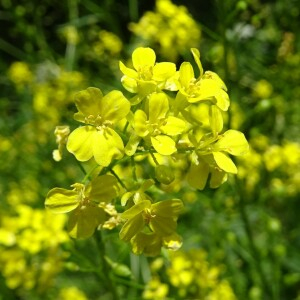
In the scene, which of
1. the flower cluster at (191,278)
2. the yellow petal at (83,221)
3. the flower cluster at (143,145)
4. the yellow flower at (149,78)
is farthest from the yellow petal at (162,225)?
the flower cluster at (191,278)

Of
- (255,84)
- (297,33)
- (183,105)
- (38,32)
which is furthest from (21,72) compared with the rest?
(183,105)

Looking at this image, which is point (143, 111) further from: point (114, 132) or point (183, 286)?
point (183, 286)

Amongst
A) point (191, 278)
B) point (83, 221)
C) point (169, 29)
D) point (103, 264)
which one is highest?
point (83, 221)

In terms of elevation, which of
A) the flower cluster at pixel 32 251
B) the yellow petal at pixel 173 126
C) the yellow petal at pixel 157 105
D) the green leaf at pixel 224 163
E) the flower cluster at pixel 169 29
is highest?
the yellow petal at pixel 157 105

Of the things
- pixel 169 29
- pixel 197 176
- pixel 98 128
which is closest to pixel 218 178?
pixel 197 176

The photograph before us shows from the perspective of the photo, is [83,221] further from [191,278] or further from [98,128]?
[191,278]

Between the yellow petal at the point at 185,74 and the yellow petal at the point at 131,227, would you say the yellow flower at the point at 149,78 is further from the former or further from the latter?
the yellow petal at the point at 131,227

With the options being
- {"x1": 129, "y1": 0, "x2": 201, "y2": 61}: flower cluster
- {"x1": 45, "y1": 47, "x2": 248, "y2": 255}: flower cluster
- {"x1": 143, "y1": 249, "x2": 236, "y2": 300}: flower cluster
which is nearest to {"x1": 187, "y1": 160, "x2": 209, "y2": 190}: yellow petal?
{"x1": 45, "y1": 47, "x2": 248, "y2": 255}: flower cluster
